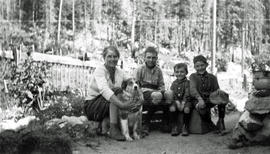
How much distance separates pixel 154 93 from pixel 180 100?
52cm

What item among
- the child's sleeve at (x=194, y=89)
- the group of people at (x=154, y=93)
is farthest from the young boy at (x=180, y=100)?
the child's sleeve at (x=194, y=89)

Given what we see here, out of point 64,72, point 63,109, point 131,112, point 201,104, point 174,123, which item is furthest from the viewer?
point 64,72

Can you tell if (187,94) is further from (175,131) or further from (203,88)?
(175,131)

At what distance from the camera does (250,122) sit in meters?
4.48

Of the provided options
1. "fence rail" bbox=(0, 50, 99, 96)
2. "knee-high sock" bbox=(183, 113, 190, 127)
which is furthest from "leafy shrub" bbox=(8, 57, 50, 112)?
"knee-high sock" bbox=(183, 113, 190, 127)

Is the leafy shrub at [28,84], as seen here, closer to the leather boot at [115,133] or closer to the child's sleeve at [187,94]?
the leather boot at [115,133]

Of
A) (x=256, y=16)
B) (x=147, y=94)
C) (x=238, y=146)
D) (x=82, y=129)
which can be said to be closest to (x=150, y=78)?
(x=147, y=94)

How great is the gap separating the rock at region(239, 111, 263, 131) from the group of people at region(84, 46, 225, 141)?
0.83 m

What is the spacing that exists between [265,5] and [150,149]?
46.4 m

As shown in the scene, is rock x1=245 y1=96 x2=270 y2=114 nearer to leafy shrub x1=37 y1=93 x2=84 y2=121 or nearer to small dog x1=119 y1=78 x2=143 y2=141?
small dog x1=119 y1=78 x2=143 y2=141

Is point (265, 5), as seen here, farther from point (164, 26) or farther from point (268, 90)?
point (268, 90)

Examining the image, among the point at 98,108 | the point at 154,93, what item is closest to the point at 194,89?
the point at 154,93

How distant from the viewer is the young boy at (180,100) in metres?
5.53

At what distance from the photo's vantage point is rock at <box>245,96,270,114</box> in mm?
4484
